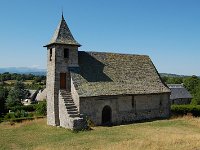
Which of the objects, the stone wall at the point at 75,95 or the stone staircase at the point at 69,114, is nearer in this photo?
the stone staircase at the point at 69,114

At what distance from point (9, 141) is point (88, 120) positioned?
8.76 metres

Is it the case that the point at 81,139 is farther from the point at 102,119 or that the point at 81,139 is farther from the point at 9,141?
the point at 102,119

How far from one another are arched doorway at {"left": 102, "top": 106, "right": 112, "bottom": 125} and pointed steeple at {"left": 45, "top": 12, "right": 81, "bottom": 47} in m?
7.64

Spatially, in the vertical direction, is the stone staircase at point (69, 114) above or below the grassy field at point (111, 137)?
above

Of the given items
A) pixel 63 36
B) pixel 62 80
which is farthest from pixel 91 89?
pixel 63 36

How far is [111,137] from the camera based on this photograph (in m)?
23.9

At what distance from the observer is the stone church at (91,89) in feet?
99.4

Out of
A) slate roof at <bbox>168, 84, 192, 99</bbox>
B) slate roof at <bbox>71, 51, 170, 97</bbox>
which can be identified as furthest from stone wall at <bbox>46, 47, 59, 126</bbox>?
slate roof at <bbox>168, 84, 192, 99</bbox>

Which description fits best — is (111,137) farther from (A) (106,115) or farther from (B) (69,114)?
(A) (106,115)

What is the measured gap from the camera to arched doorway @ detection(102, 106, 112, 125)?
32.0m

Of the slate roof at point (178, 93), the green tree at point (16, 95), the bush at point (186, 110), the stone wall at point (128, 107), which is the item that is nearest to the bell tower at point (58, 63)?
the stone wall at point (128, 107)

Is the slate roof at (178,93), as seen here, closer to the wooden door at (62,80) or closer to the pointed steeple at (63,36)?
the pointed steeple at (63,36)

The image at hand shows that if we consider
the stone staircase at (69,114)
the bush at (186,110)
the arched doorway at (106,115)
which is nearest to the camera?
the stone staircase at (69,114)

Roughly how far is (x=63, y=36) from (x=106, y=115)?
9.88m
